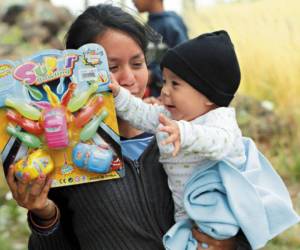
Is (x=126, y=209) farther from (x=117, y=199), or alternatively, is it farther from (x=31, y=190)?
(x=31, y=190)

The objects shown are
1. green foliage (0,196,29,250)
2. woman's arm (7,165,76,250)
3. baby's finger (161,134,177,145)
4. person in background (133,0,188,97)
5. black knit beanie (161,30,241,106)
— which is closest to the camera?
baby's finger (161,134,177,145)

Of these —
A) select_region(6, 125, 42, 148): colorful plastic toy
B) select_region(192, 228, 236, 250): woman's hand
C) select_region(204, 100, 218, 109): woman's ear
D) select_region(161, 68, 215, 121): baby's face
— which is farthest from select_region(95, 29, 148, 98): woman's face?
select_region(192, 228, 236, 250): woman's hand

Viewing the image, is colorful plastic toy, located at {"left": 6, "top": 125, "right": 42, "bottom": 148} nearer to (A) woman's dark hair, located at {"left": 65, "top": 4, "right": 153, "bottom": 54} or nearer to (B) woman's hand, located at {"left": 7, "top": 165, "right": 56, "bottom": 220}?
(B) woman's hand, located at {"left": 7, "top": 165, "right": 56, "bottom": 220}

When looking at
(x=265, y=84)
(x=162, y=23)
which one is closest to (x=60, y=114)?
(x=162, y=23)

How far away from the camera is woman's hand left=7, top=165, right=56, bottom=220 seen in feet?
6.09

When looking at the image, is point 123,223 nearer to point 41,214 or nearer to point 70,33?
point 41,214

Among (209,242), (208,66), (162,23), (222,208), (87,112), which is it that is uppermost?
(208,66)

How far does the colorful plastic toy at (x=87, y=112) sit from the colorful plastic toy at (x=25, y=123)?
0.11 meters

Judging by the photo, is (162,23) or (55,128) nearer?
(55,128)

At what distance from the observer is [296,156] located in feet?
19.3

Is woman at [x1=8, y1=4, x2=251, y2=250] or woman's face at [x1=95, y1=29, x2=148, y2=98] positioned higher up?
woman's face at [x1=95, y1=29, x2=148, y2=98]

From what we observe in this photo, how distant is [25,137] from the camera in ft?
6.23

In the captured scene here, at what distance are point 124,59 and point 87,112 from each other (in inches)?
10.6

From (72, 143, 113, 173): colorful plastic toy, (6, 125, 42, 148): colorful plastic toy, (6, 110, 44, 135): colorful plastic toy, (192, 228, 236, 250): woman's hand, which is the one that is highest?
(6, 110, 44, 135): colorful plastic toy
